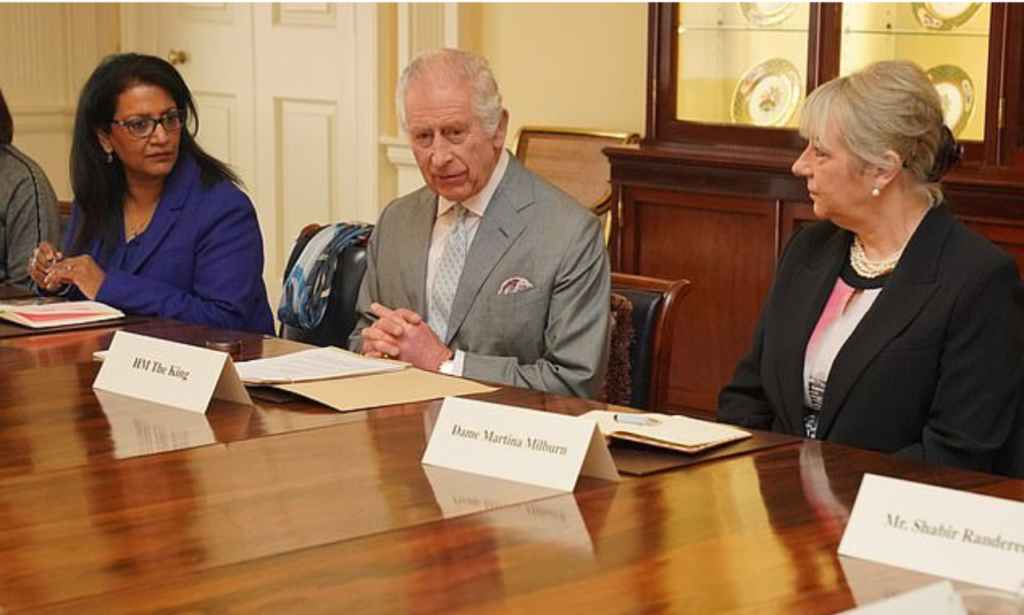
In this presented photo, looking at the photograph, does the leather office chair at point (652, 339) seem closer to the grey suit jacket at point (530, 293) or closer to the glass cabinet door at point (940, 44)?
the grey suit jacket at point (530, 293)

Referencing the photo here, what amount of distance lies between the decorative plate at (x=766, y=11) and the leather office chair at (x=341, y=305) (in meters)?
2.05

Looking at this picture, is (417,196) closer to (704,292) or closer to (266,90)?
(704,292)

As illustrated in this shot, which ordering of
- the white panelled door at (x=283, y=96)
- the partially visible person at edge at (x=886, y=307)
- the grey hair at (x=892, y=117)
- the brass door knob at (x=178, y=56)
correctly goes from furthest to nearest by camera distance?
the brass door knob at (x=178, y=56) → the white panelled door at (x=283, y=96) → the grey hair at (x=892, y=117) → the partially visible person at edge at (x=886, y=307)

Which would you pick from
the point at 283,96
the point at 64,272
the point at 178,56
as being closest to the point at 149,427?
the point at 64,272

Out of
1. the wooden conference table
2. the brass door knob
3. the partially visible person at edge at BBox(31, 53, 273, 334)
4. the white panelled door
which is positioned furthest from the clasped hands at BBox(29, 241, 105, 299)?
the brass door knob

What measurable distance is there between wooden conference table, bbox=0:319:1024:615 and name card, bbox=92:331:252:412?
0.18 feet

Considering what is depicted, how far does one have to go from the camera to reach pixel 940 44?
15.8ft

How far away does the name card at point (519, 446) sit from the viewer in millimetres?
2078

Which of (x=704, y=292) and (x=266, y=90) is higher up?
(x=266, y=90)

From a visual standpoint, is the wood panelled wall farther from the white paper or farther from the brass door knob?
the white paper

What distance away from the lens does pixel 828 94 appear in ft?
9.40

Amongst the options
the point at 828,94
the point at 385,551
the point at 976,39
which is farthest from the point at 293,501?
the point at 976,39

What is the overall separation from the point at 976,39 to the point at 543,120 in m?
1.86

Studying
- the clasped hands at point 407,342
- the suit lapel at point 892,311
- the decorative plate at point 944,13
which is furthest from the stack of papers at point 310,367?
the decorative plate at point 944,13
